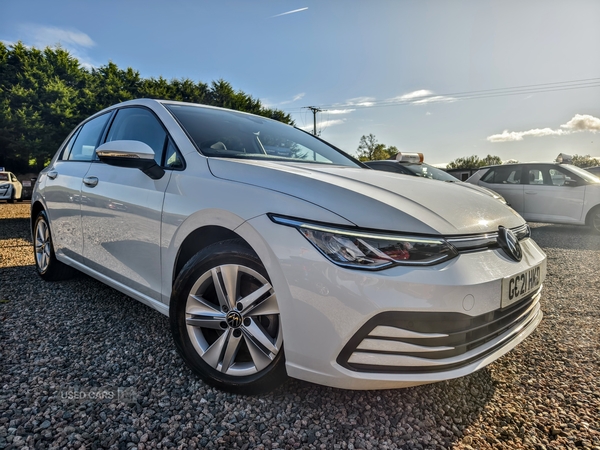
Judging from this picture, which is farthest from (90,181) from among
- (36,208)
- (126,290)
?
(36,208)

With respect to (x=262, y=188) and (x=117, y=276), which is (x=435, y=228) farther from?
(x=117, y=276)

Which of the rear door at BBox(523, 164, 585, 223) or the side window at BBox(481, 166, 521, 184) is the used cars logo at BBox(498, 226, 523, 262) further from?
the side window at BBox(481, 166, 521, 184)

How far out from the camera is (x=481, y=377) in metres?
2.06

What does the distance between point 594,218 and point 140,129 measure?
8409mm

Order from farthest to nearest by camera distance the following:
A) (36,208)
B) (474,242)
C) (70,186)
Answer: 1. (36,208)
2. (70,186)
3. (474,242)

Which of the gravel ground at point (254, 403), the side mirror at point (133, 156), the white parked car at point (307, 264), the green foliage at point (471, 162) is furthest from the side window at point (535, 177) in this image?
the green foliage at point (471, 162)

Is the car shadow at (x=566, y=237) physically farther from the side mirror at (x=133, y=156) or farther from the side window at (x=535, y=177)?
the side mirror at (x=133, y=156)

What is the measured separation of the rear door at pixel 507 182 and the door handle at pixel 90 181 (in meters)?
8.31

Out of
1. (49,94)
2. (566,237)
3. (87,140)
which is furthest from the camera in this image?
(49,94)

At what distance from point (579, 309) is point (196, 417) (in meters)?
3.11

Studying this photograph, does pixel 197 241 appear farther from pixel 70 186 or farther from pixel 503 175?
pixel 503 175

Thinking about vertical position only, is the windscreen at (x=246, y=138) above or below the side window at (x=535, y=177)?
above

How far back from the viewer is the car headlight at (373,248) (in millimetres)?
1457

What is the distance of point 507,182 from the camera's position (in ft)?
28.6
